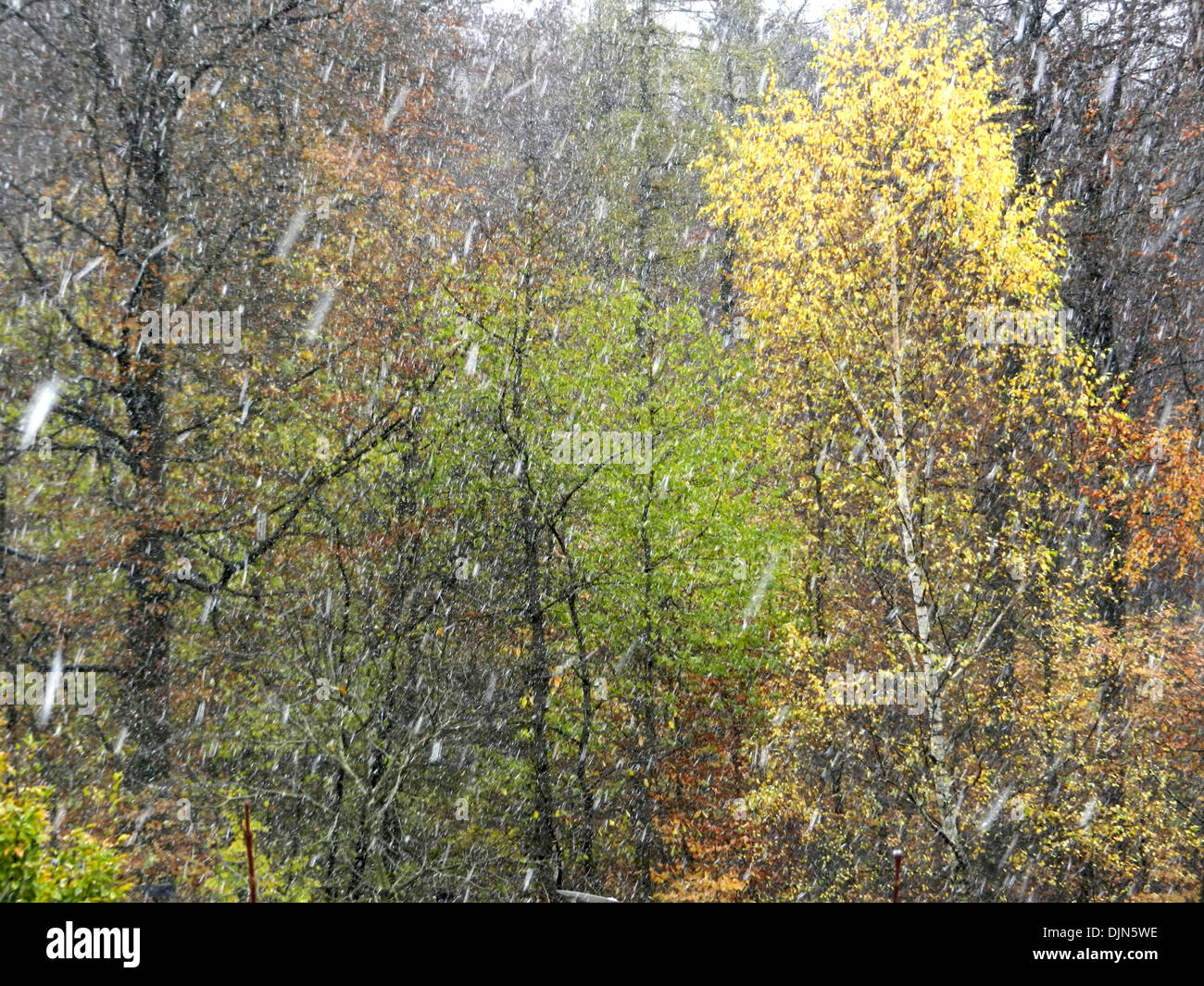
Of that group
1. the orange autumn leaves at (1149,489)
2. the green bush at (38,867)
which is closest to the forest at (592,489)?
the orange autumn leaves at (1149,489)

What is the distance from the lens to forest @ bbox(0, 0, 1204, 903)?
13617mm

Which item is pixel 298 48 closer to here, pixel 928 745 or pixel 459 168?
pixel 459 168

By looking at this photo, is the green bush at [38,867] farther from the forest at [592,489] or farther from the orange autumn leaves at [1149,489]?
the orange autumn leaves at [1149,489]

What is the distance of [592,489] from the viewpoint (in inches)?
652

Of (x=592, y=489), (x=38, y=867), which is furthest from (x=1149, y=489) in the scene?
(x=38, y=867)

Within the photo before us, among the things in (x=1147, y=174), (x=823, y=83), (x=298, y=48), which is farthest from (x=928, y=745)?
(x=298, y=48)

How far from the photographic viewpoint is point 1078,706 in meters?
15.2

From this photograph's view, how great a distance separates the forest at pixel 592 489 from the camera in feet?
44.7

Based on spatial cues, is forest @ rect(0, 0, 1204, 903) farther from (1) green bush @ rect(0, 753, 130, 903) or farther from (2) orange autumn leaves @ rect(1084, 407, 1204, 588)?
(1) green bush @ rect(0, 753, 130, 903)

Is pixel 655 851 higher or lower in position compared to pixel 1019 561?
lower

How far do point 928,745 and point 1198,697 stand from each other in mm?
3972

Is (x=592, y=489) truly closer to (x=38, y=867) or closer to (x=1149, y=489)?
(x=1149, y=489)

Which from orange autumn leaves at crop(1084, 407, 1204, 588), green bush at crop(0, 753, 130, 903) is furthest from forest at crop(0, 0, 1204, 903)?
green bush at crop(0, 753, 130, 903)

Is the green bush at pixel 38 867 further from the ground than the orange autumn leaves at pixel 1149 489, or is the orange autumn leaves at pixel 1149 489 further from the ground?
the orange autumn leaves at pixel 1149 489
